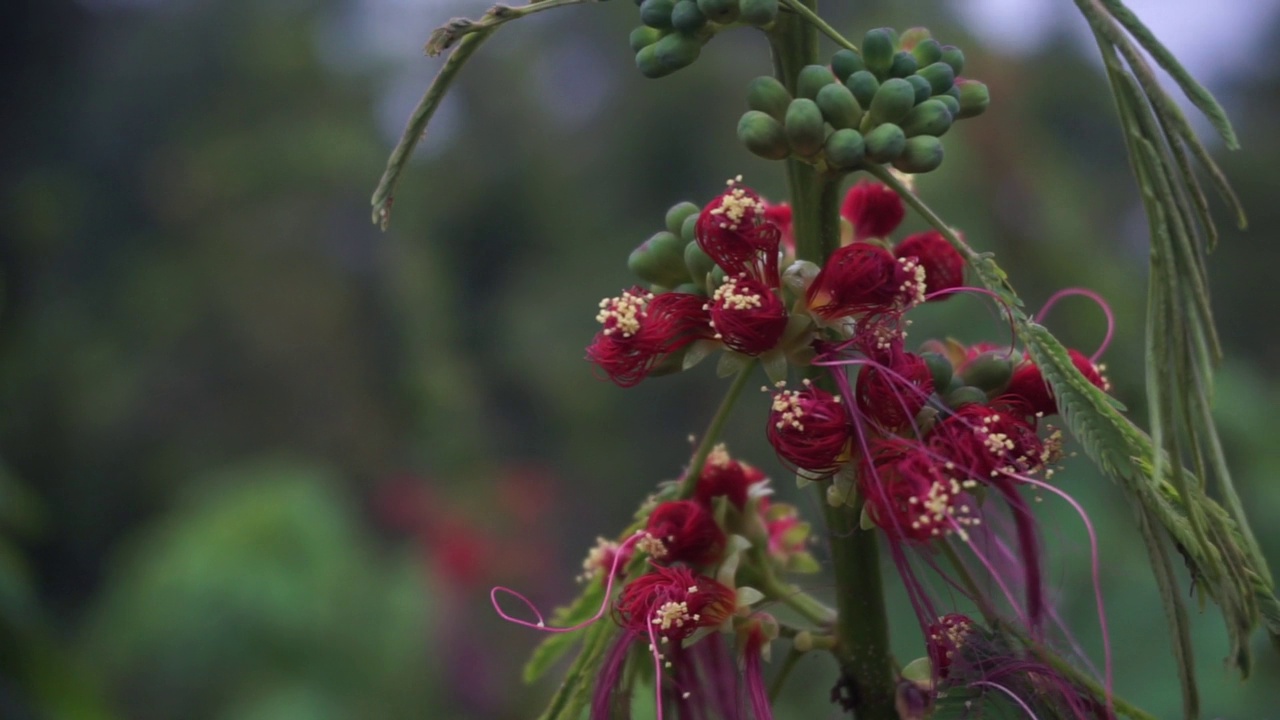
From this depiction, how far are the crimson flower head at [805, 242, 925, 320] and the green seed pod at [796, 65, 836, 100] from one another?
0.17m

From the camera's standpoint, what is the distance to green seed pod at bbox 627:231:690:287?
1299 mm

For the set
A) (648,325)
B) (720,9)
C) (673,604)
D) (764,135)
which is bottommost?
(673,604)

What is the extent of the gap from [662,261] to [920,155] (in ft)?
1.06

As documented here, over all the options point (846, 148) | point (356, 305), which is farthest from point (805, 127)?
point (356, 305)

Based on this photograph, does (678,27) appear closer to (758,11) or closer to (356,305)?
(758,11)

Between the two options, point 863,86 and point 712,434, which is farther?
point 712,434

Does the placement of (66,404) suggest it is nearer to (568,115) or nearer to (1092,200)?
(568,115)

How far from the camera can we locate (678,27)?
119cm

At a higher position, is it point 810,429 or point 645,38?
point 645,38

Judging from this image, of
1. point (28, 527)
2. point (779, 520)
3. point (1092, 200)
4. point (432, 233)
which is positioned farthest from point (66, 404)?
point (779, 520)

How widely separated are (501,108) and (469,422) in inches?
183

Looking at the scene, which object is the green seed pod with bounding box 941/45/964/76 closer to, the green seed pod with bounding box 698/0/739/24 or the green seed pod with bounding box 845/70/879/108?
the green seed pod with bounding box 845/70/879/108

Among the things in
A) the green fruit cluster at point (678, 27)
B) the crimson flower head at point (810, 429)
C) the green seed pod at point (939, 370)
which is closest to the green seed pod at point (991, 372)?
the green seed pod at point (939, 370)

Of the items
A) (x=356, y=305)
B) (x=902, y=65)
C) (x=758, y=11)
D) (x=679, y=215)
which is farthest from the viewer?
(x=356, y=305)
